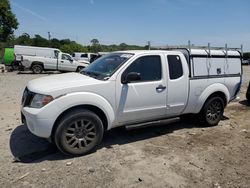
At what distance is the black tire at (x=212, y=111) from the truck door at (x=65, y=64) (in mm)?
18068

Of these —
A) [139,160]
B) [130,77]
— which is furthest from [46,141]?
[130,77]

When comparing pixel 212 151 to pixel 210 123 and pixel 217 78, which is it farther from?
pixel 217 78

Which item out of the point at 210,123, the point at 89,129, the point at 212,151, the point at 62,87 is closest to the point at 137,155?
the point at 89,129

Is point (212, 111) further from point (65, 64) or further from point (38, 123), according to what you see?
point (65, 64)

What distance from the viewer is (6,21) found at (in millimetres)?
45969

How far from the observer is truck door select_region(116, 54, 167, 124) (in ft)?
17.4

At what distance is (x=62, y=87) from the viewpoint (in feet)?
15.6

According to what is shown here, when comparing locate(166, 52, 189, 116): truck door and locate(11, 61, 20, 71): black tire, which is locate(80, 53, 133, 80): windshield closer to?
locate(166, 52, 189, 116): truck door

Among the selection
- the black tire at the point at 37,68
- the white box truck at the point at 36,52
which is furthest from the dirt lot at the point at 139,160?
the white box truck at the point at 36,52

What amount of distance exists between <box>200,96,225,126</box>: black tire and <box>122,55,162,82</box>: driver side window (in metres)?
1.72

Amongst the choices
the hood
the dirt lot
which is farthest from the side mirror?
the dirt lot

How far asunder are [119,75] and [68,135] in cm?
142

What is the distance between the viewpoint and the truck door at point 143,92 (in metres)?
5.30

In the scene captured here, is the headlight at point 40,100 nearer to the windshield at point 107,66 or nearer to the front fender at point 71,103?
the front fender at point 71,103
